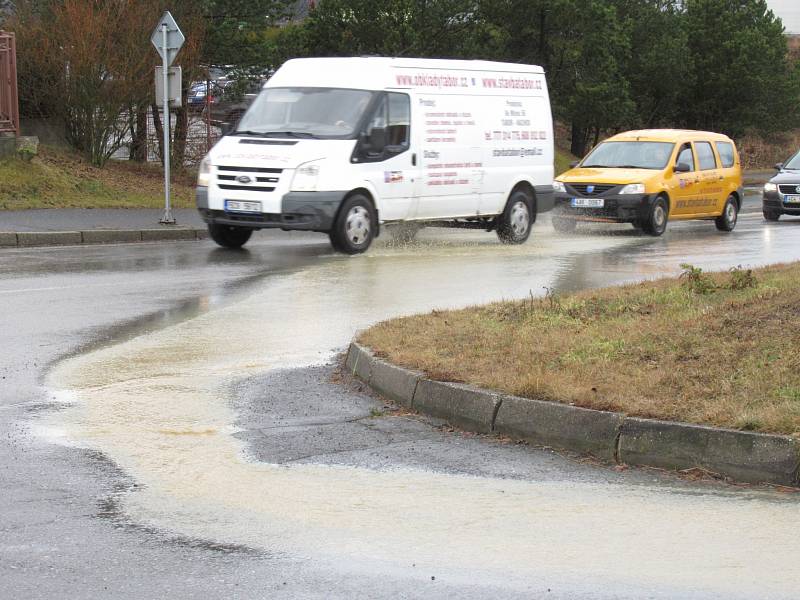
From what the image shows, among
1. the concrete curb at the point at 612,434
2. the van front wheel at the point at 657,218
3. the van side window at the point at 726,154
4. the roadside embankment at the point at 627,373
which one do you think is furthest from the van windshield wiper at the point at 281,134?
the van side window at the point at 726,154

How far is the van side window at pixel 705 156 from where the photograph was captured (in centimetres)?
2277

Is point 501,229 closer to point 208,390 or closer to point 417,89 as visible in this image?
point 417,89

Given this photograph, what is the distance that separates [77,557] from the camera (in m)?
Answer: 4.91

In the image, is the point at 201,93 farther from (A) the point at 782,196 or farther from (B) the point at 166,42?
(A) the point at 782,196

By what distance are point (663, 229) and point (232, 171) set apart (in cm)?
813

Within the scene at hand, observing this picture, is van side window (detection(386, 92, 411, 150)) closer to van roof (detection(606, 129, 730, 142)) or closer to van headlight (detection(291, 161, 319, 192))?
van headlight (detection(291, 161, 319, 192))

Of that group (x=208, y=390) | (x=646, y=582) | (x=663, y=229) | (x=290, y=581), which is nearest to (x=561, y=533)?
(x=646, y=582)

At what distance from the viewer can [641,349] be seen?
8.18 m

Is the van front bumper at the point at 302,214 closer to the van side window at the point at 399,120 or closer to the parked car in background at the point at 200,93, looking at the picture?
the van side window at the point at 399,120

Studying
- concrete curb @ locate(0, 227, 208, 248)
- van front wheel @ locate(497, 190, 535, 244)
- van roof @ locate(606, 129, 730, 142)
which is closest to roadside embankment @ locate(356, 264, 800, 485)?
van front wheel @ locate(497, 190, 535, 244)

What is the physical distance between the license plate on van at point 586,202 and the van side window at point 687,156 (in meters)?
1.96

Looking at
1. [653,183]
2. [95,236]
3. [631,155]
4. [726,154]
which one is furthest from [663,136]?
[95,236]

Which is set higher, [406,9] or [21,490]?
[406,9]

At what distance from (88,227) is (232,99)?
9.67 metres
